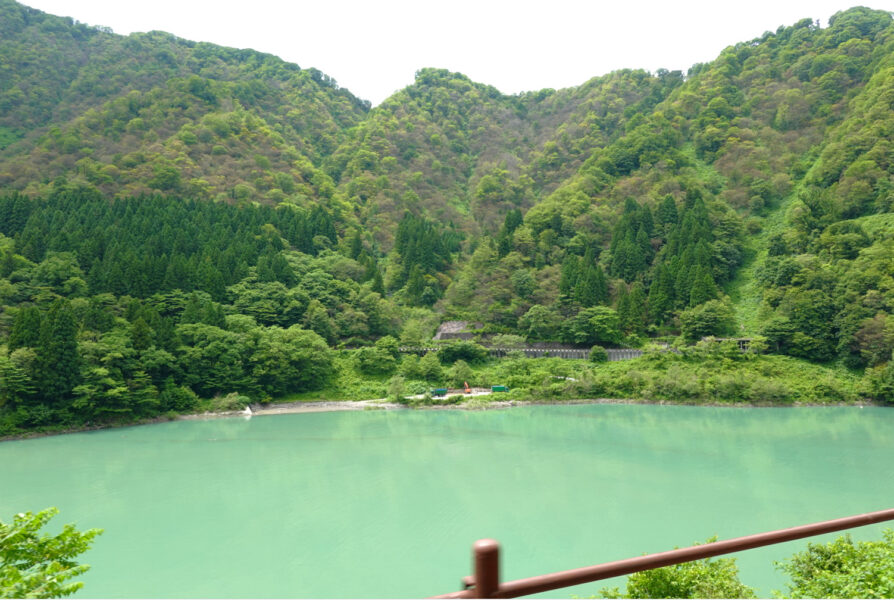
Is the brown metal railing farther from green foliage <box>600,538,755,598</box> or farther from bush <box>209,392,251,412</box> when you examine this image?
bush <box>209,392,251,412</box>

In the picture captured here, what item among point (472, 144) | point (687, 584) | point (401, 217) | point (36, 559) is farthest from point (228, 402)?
point (472, 144)

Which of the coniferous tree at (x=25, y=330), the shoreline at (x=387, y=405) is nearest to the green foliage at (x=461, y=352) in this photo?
the shoreline at (x=387, y=405)

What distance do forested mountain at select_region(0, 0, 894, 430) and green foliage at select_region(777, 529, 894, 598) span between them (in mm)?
24469

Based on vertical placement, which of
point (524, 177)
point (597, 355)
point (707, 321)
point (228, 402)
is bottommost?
point (228, 402)

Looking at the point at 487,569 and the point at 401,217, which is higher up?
the point at 401,217

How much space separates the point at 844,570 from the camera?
575cm

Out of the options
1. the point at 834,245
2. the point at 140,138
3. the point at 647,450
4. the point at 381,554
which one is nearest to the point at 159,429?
the point at 381,554

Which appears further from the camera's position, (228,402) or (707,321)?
(707,321)

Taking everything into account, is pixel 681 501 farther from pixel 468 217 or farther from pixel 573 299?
pixel 468 217

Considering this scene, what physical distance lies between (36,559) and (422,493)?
11487 millimetres

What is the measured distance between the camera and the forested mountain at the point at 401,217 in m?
28.4

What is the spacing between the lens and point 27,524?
4.16 meters

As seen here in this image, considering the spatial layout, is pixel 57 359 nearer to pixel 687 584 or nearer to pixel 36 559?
pixel 36 559

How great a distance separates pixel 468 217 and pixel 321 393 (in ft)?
118
